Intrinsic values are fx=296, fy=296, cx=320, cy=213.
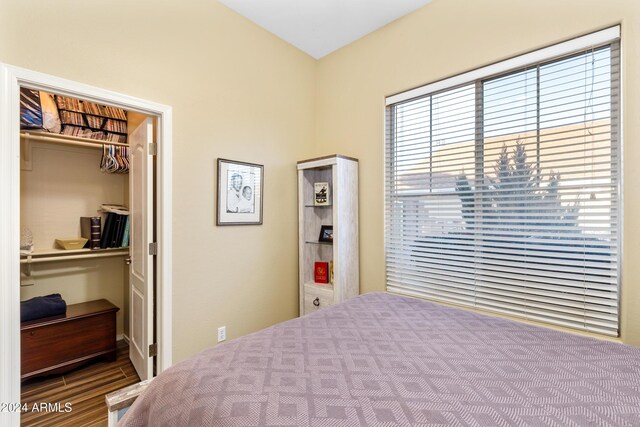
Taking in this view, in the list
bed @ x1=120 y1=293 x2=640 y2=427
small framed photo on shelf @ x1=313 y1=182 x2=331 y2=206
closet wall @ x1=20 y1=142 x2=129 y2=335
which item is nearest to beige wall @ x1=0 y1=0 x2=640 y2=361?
small framed photo on shelf @ x1=313 y1=182 x2=331 y2=206

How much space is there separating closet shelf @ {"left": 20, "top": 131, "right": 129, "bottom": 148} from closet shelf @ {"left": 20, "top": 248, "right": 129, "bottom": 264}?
3.27 ft

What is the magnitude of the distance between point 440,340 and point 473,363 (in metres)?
0.22

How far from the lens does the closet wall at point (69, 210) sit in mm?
2740

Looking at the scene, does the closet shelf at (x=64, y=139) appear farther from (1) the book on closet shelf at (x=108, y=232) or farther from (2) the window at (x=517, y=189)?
(2) the window at (x=517, y=189)

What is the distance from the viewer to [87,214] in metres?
3.06

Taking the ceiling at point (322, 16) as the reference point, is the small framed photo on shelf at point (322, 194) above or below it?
below

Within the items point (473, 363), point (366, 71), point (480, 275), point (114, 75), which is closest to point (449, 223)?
point (480, 275)

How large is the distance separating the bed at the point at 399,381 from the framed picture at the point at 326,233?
1544mm

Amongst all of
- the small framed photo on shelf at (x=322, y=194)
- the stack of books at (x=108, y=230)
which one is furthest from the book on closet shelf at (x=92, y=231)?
the small framed photo on shelf at (x=322, y=194)

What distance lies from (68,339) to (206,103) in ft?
7.46

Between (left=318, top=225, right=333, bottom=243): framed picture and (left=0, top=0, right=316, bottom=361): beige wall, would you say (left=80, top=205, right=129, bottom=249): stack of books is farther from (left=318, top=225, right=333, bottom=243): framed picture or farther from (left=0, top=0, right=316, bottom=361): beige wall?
(left=318, top=225, right=333, bottom=243): framed picture

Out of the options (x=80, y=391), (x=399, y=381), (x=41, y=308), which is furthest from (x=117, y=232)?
(x=399, y=381)

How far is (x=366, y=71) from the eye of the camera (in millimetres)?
2809

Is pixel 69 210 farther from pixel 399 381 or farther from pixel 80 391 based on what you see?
pixel 399 381
